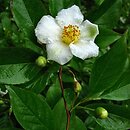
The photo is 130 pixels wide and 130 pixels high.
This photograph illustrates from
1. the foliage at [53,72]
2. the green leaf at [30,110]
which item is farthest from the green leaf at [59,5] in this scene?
the green leaf at [30,110]

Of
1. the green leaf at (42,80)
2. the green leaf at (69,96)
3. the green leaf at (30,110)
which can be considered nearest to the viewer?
the green leaf at (30,110)

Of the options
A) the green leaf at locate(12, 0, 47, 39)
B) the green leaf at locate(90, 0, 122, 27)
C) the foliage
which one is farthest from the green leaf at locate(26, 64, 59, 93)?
the green leaf at locate(90, 0, 122, 27)

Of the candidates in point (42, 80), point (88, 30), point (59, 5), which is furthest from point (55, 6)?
point (42, 80)

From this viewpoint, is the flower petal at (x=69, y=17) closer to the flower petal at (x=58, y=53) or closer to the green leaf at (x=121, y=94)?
the flower petal at (x=58, y=53)

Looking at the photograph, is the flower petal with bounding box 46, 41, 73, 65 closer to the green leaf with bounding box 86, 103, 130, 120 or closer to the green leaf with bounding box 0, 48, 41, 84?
the green leaf with bounding box 0, 48, 41, 84

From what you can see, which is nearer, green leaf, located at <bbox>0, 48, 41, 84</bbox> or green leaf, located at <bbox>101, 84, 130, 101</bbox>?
green leaf, located at <bbox>0, 48, 41, 84</bbox>
